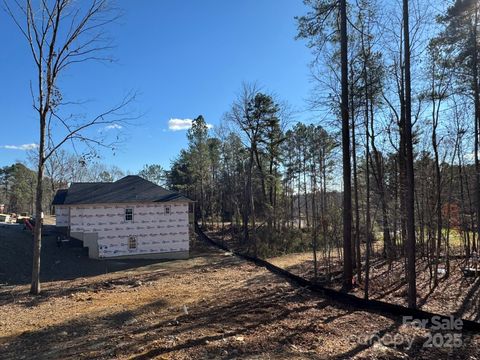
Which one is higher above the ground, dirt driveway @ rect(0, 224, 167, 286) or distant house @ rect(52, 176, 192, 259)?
distant house @ rect(52, 176, 192, 259)

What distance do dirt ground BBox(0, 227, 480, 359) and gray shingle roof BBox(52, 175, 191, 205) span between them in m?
8.59

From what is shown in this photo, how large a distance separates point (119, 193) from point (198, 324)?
1889 cm

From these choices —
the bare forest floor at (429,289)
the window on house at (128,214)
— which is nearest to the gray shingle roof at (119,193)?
the window on house at (128,214)

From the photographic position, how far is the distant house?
23.6 meters

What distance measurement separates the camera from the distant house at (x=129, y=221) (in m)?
23.6

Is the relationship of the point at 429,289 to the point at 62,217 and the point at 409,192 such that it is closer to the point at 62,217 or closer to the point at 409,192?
the point at 409,192

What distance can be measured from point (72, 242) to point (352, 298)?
72.1 feet

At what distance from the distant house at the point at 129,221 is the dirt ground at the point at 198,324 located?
7.59 metres

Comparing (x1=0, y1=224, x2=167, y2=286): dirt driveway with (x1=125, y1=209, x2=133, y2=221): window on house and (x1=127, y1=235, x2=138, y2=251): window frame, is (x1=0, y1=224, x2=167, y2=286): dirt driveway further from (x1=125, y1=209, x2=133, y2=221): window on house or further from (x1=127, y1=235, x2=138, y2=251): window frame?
(x1=125, y1=209, x2=133, y2=221): window on house

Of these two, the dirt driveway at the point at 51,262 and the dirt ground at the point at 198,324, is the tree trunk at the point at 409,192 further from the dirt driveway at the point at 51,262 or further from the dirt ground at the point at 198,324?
the dirt driveway at the point at 51,262

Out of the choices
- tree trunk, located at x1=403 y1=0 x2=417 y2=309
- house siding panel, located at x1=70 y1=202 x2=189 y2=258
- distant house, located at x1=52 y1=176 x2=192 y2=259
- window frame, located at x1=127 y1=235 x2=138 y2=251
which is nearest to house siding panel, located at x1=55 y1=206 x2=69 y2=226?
distant house, located at x1=52 y1=176 x2=192 y2=259

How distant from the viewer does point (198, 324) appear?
8.34 m

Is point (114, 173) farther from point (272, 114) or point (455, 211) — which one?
point (455, 211)

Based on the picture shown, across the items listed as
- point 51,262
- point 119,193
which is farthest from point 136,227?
point 51,262
